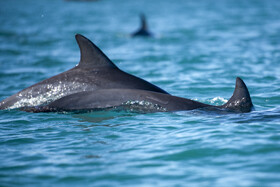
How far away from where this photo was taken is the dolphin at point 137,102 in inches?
341

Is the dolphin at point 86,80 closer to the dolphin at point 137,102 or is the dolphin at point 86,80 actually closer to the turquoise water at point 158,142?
the dolphin at point 137,102

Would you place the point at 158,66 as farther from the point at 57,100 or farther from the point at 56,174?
the point at 56,174

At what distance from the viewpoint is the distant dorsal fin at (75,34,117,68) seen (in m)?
9.42

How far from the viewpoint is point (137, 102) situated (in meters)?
8.84

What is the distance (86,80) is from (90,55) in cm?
58

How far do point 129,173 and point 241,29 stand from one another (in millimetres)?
23272

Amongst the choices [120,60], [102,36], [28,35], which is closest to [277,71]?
[120,60]

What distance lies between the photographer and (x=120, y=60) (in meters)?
18.2

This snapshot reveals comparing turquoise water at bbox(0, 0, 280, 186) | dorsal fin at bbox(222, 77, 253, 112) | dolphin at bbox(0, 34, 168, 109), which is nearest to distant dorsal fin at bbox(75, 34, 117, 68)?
dolphin at bbox(0, 34, 168, 109)

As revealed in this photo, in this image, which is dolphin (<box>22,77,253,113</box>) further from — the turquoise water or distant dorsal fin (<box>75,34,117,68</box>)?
distant dorsal fin (<box>75,34,117,68</box>)

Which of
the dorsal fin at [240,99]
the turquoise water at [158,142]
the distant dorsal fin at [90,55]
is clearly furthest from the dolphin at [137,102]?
the distant dorsal fin at [90,55]

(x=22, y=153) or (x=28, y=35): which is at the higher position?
(x=28, y=35)

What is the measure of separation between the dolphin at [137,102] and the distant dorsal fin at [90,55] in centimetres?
72

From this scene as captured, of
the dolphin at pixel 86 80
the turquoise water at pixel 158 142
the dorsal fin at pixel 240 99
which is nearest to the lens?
the turquoise water at pixel 158 142
